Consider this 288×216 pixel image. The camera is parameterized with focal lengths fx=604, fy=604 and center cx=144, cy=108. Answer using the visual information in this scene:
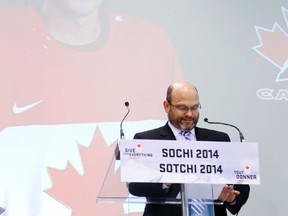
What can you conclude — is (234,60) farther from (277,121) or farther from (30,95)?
(30,95)

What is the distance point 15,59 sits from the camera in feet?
11.0

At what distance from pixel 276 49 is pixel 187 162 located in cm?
194

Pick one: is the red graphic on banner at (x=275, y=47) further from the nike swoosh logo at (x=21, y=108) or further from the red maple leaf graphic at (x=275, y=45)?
the nike swoosh logo at (x=21, y=108)

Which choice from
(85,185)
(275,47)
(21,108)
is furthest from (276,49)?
(21,108)

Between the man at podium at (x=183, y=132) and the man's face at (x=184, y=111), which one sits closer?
the man at podium at (x=183, y=132)

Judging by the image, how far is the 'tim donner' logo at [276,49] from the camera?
3.80 meters

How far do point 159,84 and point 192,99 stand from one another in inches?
31.6

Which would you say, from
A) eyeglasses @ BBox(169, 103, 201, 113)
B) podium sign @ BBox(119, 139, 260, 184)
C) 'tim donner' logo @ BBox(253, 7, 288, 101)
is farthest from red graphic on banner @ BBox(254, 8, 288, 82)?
podium sign @ BBox(119, 139, 260, 184)

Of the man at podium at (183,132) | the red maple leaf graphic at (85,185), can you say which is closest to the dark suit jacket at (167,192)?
the man at podium at (183,132)

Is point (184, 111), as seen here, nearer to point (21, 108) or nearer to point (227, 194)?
point (227, 194)

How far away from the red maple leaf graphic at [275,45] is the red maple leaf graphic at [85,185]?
1301mm

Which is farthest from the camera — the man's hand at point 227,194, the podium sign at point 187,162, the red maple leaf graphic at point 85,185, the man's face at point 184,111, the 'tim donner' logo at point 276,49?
the 'tim donner' logo at point 276,49

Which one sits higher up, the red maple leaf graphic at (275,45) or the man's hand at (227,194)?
the red maple leaf graphic at (275,45)

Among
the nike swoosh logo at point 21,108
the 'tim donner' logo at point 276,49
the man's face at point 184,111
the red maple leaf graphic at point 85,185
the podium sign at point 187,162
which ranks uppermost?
the 'tim donner' logo at point 276,49
